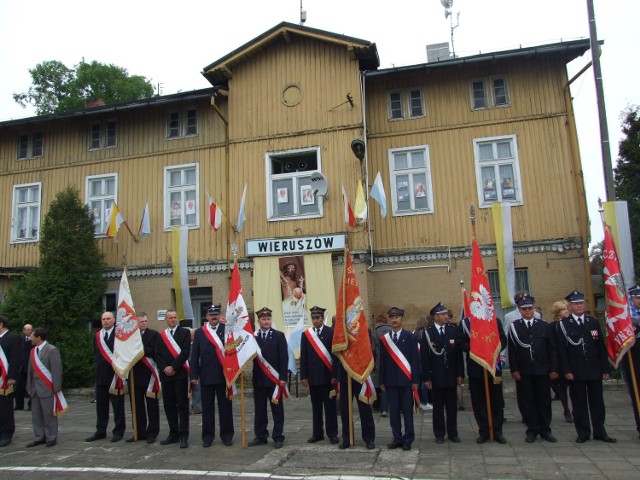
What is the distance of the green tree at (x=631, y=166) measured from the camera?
85.3 feet

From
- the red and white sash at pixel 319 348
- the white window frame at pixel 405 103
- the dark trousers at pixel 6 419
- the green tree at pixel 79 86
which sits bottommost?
the dark trousers at pixel 6 419

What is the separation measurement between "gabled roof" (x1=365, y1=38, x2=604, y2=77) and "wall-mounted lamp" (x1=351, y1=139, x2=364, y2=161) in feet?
6.83

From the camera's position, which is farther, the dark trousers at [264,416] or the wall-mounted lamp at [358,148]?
the wall-mounted lamp at [358,148]

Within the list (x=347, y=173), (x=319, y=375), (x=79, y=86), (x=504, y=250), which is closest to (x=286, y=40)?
(x=347, y=173)

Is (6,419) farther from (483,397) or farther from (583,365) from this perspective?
(583,365)

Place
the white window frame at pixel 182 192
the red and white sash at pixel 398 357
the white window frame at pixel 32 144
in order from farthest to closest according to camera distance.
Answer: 1. the white window frame at pixel 32 144
2. the white window frame at pixel 182 192
3. the red and white sash at pixel 398 357

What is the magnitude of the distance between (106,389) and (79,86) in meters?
23.5

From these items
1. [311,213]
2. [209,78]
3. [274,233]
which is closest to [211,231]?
[274,233]

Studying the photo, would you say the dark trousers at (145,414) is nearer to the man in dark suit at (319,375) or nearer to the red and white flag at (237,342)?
the red and white flag at (237,342)

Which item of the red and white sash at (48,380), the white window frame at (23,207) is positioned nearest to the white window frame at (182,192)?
the white window frame at (23,207)

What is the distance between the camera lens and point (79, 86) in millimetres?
28203

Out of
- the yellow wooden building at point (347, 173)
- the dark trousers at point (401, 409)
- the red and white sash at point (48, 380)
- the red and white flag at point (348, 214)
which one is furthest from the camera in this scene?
the yellow wooden building at point (347, 173)

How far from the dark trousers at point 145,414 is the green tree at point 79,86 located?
22138 millimetres

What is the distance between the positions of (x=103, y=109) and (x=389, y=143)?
8.78 metres
